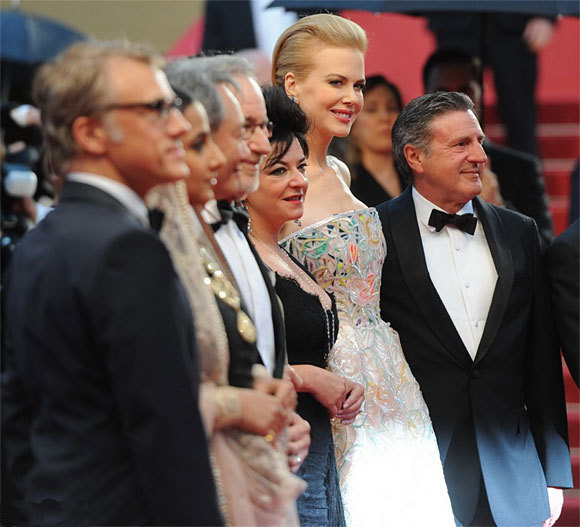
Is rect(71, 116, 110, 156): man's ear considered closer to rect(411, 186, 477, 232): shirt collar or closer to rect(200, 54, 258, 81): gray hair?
rect(200, 54, 258, 81): gray hair

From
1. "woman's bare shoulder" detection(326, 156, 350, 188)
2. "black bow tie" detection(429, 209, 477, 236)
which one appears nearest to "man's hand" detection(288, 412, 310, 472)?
"black bow tie" detection(429, 209, 477, 236)

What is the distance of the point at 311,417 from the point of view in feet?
11.1

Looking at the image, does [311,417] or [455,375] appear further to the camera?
[455,375]

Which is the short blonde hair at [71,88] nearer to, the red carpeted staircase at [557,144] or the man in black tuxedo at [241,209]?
the man in black tuxedo at [241,209]

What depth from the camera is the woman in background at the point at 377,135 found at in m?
6.11

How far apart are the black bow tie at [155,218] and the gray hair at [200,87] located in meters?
0.33

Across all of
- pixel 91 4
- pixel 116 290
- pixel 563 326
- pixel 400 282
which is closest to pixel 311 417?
pixel 400 282

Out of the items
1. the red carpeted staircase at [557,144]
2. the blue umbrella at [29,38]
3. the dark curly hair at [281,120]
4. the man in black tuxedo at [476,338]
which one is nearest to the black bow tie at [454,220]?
the man in black tuxedo at [476,338]

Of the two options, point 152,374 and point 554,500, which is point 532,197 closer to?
point 554,500

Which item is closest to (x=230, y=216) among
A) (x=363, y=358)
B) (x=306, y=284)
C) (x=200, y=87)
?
(x=200, y=87)

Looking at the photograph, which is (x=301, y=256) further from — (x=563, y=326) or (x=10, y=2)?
(x=10, y=2)

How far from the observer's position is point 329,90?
4113mm

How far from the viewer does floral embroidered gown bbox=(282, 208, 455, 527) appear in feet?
12.2

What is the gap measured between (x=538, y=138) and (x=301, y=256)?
5.22 metres
